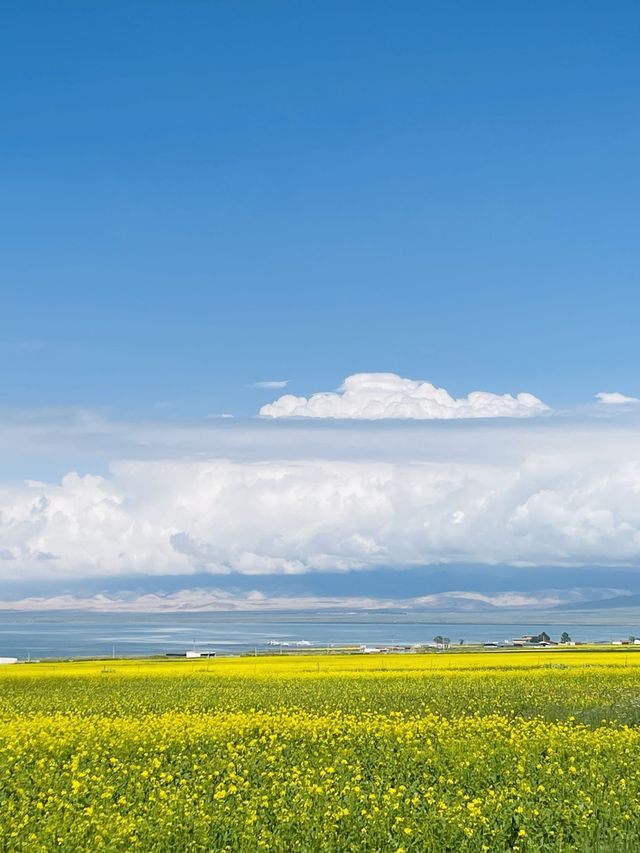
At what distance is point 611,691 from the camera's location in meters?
44.6

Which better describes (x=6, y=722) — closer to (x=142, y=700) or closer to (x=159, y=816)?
(x=142, y=700)

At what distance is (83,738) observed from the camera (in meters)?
27.6

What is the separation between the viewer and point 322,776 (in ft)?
69.4

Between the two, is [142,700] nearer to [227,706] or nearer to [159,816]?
[227,706]

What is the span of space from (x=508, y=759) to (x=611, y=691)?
23169mm

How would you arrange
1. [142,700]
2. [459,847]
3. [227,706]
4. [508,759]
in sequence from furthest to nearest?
1. [142,700]
2. [227,706]
3. [508,759]
4. [459,847]

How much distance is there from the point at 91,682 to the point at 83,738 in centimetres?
3205

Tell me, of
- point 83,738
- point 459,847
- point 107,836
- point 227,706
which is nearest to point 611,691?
point 227,706

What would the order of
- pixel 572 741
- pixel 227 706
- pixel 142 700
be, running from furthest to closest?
pixel 142 700
pixel 227 706
pixel 572 741

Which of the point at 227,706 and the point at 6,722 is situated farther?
the point at 227,706

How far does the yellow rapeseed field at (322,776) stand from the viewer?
1695cm

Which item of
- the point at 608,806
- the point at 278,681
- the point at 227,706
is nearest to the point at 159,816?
the point at 608,806

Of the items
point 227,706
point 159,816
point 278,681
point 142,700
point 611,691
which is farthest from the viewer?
point 278,681

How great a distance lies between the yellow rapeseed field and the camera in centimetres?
1695
